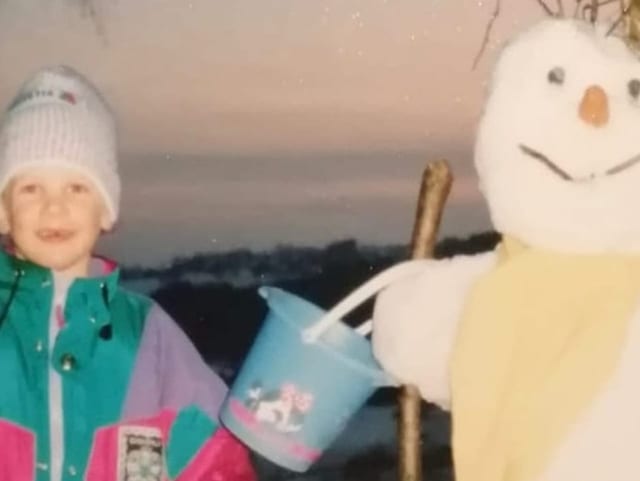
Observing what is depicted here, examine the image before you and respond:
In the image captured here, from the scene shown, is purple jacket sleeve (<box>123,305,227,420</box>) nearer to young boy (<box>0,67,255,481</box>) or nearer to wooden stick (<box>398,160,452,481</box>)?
young boy (<box>0,67,255,481</box>)

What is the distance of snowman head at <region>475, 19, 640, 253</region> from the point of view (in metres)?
1.23

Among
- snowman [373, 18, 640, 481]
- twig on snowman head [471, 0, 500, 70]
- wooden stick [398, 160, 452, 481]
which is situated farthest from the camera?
twig on snowman head [471, 0, 500, 70]

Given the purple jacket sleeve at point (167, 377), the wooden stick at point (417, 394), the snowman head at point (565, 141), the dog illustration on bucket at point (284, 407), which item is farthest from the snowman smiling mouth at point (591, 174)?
the purple jacket sleeve at point (167, 377)

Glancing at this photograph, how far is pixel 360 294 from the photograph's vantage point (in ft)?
4.23

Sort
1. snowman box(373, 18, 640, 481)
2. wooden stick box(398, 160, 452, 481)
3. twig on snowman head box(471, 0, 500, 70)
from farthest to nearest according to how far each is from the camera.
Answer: twig on snowman head box(471, 0, 500, 70), wooden stick box(398, 160, 452, 481), snowman box(373, 18, 640, 481)

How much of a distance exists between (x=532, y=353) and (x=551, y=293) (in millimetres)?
66

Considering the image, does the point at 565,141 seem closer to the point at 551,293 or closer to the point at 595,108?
the point at 595,108

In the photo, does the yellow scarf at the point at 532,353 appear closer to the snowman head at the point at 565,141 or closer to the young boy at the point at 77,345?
the snowman head at the point at 565,141

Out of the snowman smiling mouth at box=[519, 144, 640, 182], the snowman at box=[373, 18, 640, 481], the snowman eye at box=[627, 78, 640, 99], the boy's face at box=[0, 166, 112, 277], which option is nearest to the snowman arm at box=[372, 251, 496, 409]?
the snowman at box=[373, 18, 640, 481]

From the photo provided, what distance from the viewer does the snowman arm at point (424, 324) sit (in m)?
1.29

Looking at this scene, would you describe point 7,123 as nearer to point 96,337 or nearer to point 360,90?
point 96,337

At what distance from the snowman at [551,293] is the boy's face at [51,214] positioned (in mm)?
373

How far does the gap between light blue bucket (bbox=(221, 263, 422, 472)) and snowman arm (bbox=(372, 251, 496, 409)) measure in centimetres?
2

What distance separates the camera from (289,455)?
4.26 ft
